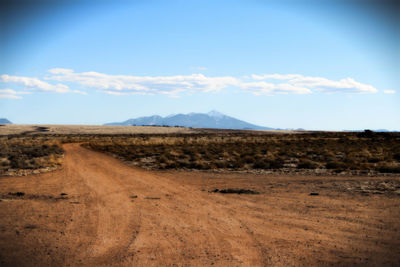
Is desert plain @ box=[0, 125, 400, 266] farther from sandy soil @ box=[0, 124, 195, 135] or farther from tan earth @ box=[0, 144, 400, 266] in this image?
sandy soil @ box=[0, 124, 195, 135]

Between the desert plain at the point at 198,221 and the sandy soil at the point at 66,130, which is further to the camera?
the sandy soil at the point at 66,130

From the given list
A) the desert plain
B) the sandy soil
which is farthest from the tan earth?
the sandy soil

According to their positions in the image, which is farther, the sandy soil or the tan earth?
the sandy soil

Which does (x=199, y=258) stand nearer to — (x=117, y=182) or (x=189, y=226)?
(x=189, y=226)

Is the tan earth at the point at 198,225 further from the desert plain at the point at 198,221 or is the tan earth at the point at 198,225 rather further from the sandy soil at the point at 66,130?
the sandy soil at the point at 66,130

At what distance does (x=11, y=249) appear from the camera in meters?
6.25

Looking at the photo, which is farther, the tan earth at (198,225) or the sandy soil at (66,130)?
the sandy soil at (66,130)

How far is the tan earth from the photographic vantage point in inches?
229

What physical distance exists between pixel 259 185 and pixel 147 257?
9.12m

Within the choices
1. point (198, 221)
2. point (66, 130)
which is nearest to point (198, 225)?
point (198, 221)

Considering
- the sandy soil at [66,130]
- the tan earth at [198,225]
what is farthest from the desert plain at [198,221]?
the sandy soil at [66,130]

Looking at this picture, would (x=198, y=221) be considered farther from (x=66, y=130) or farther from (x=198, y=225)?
(x=66, y=130)

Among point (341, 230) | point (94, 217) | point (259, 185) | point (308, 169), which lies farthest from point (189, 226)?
point (308, 169)

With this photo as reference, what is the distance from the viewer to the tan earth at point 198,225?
19.1 feet
